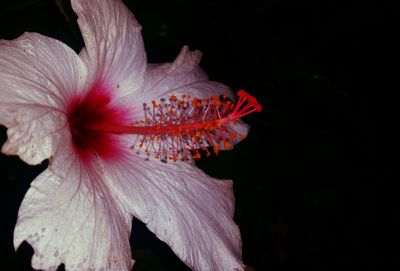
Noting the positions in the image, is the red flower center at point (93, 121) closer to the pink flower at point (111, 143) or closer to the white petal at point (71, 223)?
the pink flower at point (111, 143)

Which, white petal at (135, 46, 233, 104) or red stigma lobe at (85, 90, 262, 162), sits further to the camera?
white petal at (135, 46, 233, 104)

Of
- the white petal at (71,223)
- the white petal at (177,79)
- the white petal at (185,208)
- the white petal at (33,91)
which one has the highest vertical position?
the white petal at (33,91)

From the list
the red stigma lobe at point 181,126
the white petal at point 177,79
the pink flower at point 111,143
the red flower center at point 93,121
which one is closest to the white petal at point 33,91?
the pink flower at point 111,143

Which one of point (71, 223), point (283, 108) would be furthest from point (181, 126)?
point (283, 108)

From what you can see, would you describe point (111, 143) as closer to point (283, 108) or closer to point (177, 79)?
point (177, 79)

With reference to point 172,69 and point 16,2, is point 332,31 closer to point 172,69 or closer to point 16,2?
point 172,69

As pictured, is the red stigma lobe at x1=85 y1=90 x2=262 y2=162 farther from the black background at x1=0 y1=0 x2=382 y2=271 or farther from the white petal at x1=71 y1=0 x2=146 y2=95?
the black background at x1=0 y1=0 x2=382 y2=271

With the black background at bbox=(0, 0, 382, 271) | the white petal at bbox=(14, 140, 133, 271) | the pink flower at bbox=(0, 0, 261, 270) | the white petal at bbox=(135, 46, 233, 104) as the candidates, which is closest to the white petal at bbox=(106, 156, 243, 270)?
the pink flower at bbox=(0, 0, 261, 270)
